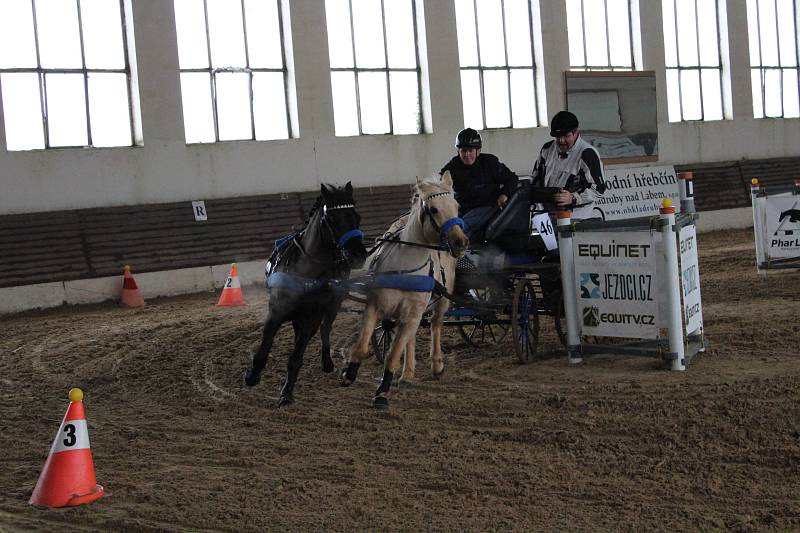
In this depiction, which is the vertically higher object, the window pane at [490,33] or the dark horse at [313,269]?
the window pane at [490,33]

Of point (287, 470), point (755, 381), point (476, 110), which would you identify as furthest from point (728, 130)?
point (287, 470)

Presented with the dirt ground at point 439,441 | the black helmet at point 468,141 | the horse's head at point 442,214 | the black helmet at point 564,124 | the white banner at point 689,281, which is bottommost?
the dirt ground at point 439,441

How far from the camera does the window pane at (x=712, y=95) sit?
76.0ft

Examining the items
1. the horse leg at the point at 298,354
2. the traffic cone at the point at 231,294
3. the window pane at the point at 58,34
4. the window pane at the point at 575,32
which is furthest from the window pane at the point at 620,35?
the horse leg at the point at 298,354

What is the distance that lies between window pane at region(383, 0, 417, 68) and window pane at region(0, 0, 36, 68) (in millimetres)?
6947

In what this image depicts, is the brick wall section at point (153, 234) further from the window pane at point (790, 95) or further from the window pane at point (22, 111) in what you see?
the window pane at point (790, 95)

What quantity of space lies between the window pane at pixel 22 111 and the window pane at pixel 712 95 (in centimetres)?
1593

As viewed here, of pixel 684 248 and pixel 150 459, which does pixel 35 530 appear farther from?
pixel 684 248

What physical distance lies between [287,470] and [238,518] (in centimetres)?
82

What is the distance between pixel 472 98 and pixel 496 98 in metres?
0.65

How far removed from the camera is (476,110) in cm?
1992

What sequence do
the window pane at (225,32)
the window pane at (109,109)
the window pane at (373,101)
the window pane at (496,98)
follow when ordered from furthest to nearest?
the window pane at (496,98) → the window pane at (373,101) → the window pane at (225,32) → the window pane at (109,109)

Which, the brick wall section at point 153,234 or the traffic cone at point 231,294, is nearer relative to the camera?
the traffic cone at point 231,294

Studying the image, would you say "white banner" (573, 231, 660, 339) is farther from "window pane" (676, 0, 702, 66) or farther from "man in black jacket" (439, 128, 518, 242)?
"window pane" (676, 0, 702, 66)
